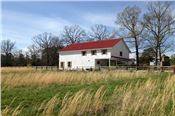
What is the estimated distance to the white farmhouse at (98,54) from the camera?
6075 centimetres

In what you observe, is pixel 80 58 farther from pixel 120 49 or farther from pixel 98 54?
pixel 120 49

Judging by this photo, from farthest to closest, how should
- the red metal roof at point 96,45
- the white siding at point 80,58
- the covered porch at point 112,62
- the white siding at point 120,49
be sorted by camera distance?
the white siding at point 80,58
the red metal roof at point 96,45
the white siding at point 120,49
the covered porch at point 112,62

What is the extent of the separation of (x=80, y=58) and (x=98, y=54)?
4.64 metres

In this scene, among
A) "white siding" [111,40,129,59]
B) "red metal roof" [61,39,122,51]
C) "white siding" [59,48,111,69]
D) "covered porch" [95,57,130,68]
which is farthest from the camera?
"white siding" [59,48,111,69]

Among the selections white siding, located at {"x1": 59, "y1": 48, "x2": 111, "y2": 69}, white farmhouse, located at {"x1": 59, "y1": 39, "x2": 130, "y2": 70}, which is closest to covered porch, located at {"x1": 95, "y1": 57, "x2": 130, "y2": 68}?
white farmhouse, located at {"x1": 59, "y1": 39, "x2": 130, "y2": 70}

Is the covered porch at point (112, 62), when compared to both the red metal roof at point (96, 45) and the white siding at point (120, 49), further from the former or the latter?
the red metal roof at point (96, 45)

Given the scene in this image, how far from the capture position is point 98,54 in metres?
62.0

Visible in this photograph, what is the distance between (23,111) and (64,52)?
6202 centimetres

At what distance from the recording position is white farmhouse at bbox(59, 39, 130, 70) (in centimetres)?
6075

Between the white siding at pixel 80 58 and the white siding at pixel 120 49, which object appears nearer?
the white siding at pixel 120 49

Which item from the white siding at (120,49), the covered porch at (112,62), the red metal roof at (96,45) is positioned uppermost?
the red metal roof at (96,45)

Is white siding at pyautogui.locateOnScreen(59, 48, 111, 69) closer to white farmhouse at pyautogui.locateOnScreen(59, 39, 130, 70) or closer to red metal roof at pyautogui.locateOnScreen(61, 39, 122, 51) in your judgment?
white farmhouse at pyautogui.locateOnScreen(59, 39, 130, 70)

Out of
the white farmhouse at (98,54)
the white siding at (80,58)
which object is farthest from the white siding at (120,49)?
the white siding at (80,58)

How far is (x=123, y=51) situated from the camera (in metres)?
64.0
